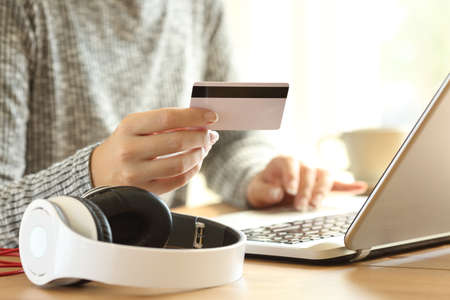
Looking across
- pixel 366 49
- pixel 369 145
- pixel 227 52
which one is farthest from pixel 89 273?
pixel 366 49

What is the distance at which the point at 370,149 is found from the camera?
3.55 ft

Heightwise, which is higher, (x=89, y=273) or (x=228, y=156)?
(x=89, y=273)

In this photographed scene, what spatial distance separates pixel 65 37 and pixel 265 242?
2.55 feet

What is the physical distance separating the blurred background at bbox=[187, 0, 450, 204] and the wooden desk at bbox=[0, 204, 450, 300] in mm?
1324

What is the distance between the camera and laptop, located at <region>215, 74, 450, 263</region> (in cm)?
46

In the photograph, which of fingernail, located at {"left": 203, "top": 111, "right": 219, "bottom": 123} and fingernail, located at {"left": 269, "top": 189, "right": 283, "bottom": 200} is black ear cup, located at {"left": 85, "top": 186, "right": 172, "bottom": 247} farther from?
fingernail, located at {"left": 269, "top": 189, "right": 283, "bottom": 200}

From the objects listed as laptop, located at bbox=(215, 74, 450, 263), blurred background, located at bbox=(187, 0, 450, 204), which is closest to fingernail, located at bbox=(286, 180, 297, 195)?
laptop, located at bbox=(215, 74, 450, 263)

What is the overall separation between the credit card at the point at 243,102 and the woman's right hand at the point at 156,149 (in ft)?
0.05

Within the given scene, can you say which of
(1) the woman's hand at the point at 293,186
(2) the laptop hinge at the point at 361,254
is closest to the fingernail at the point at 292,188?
(1) the woman's hand at the point at 293,186

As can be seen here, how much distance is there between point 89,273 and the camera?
16.0 inches

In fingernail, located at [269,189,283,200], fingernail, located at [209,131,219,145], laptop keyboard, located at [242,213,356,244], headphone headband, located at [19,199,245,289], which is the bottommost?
fingernail, located at [269,189,283,200]

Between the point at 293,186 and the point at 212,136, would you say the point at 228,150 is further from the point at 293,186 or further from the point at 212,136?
the point at 212,136

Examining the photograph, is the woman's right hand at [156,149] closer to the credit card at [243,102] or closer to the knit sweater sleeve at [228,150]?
the credit card at [243,102]

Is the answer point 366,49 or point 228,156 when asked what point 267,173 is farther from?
point 366,49
